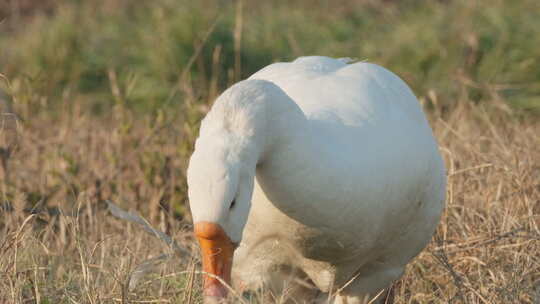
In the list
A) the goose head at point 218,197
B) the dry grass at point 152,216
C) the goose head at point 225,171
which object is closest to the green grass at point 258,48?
the dry grass at point 152,216

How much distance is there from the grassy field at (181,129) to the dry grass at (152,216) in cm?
1

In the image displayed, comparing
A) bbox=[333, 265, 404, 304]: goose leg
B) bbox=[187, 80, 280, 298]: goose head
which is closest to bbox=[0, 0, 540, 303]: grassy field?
bbox=[333, 265, 404, 304]: goose leg

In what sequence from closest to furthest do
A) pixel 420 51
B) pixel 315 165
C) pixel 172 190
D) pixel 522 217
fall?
pixel 315 165
pixel 522 217
pixel 172 190
pixel 420 51

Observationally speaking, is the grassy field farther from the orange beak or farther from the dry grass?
the orange beak

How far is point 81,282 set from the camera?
3.61 metres

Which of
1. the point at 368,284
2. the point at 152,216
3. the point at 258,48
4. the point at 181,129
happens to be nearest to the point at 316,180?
the point at 368,284

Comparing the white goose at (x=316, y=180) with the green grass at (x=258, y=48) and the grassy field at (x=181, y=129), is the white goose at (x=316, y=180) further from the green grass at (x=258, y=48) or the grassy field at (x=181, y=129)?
the green grass at (x=258, y=48)

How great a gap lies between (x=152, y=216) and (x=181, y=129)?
93 cm

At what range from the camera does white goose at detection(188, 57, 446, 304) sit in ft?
8.99

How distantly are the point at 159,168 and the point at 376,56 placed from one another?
2958mm

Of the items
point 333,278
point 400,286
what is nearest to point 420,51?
point 400,286

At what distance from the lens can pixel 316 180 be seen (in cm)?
296

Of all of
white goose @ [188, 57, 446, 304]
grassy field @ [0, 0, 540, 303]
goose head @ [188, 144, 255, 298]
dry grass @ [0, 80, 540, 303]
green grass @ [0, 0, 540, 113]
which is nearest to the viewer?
goose head @ [188, 144, 255, 298]

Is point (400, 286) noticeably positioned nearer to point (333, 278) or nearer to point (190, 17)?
point (333, 278)
